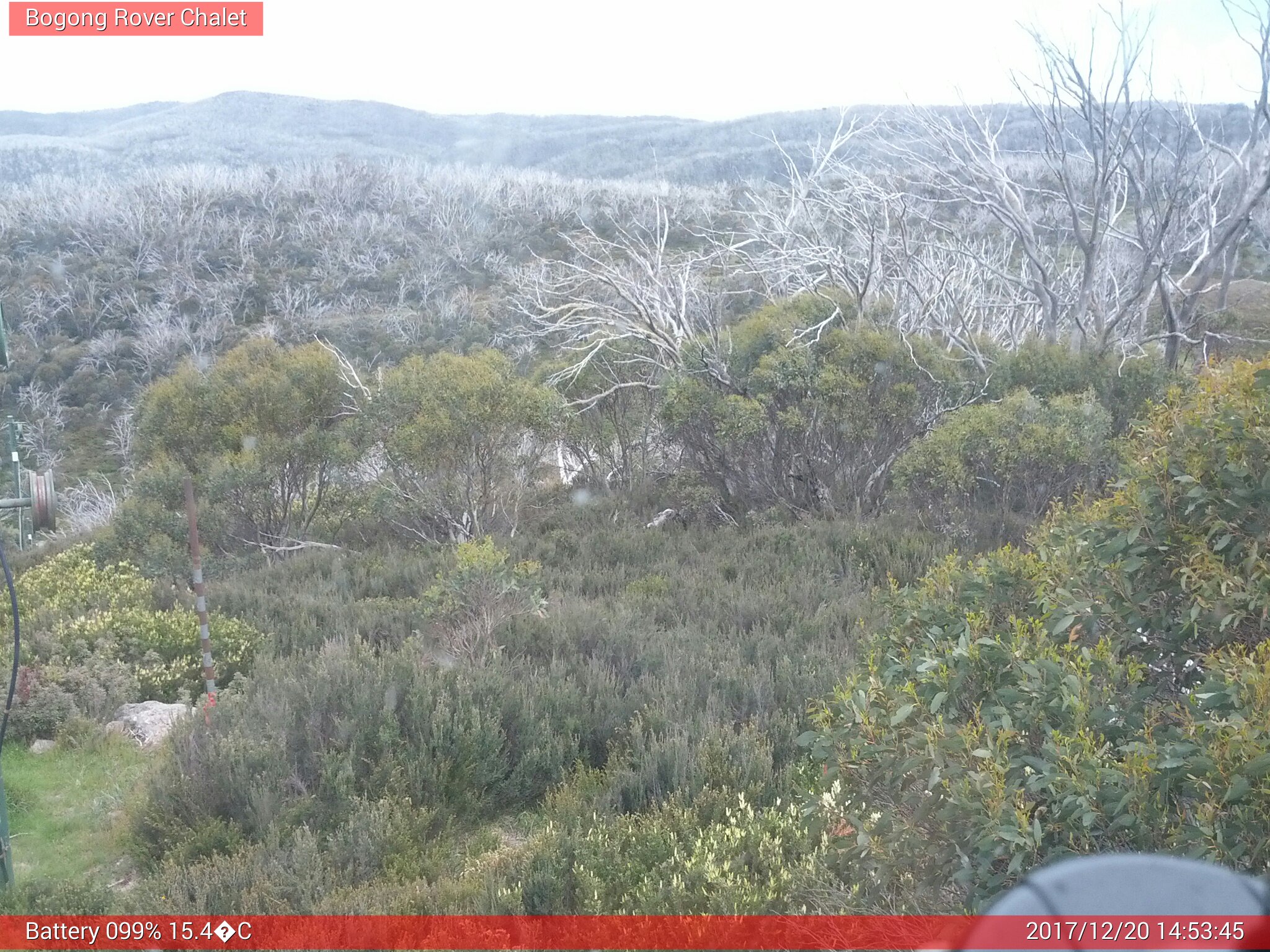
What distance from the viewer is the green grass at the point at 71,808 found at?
13.8 feet

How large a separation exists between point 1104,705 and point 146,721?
567cm

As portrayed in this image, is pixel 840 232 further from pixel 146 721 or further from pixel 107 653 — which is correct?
pixel 146 721

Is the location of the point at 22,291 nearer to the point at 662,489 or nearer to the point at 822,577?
the point at 662,489

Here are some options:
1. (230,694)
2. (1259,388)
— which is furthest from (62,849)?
(1259,388)

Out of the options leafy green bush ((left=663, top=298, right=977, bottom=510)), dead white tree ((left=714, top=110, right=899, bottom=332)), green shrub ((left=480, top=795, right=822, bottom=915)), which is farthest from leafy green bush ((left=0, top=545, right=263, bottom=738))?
dead white tree ((left=714, top=110, right=899, bottom=332))

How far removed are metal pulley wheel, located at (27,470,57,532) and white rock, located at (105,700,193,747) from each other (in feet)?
7.02

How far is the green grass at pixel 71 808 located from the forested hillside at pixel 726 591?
0.11 feet

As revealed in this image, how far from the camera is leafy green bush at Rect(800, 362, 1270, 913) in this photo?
195cm

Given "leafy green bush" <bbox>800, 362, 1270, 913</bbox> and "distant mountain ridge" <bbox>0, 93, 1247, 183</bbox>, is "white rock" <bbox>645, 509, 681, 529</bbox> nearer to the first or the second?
"leafy green bush" <bbox>800, 362, 1270, 913</bbox>

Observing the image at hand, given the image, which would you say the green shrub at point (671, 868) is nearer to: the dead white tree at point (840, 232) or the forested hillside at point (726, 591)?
the forested hillside at point (726, 591)

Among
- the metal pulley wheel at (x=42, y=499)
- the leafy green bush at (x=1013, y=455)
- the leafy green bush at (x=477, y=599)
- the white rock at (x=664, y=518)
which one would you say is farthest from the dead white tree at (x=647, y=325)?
the metal pulley wheel at (x=42, y=499)

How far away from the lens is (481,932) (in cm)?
311

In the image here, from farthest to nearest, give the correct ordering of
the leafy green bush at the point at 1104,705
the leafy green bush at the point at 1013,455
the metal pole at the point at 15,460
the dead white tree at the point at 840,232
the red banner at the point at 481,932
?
the dead white tree at the point at 840,232, the leafy green bush at the point at 1013,455, the metal pole at the point at 15,460, the red banner at the point at 481,932, the leafy green bush at the point at 1104,705

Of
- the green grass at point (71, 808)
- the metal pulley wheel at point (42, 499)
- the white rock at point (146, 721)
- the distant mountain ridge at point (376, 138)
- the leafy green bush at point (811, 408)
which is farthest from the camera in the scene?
the distant mountain ridge at point (376, 138)
